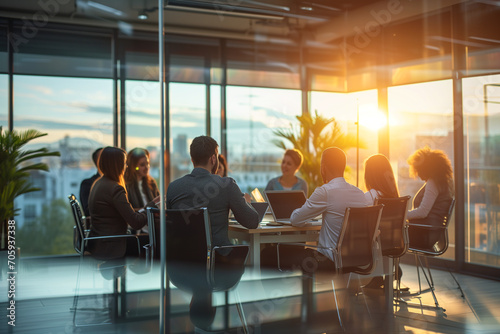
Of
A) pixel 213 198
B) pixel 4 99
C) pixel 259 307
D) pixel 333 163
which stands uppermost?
pixel 4 99

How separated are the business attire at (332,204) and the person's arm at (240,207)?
17.4 inches

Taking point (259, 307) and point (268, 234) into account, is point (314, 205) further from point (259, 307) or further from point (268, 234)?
point (259, 307)

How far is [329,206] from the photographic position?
13.0 ft

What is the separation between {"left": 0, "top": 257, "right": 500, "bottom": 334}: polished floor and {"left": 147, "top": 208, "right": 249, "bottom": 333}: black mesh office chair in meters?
0.12

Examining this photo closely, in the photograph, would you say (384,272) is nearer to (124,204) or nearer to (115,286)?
(124,204)

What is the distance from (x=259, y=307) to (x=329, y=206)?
140 cm

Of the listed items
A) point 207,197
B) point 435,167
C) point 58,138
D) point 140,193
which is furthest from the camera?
point 58,138

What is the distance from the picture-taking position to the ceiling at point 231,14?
7.44 metres

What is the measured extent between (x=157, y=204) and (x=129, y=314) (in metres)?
0.91

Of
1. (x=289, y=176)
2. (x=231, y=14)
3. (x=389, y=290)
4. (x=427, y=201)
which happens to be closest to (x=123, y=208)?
(x=289, y=176)

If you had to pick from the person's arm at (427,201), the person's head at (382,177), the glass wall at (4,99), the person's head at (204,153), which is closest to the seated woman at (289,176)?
the person's arm at (427,201)

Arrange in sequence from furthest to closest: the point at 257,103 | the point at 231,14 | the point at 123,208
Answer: the point at 257,103
the point at 231,14
the point at 123,208

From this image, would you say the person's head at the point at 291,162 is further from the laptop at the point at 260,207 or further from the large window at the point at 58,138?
the large window at the point at 58,138

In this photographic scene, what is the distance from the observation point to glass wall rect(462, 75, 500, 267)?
20.2 feet
